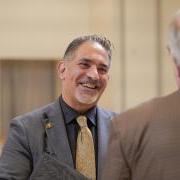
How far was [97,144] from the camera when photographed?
1.57 meters

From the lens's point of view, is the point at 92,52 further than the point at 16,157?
Yes

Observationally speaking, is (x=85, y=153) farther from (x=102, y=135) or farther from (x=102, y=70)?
(x=102, y=70)

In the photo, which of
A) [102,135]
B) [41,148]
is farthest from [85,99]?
[41,148]

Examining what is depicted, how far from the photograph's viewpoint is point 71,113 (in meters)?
1.60

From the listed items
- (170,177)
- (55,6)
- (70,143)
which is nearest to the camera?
(170,177)

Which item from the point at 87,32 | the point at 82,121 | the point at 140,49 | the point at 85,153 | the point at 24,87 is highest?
the point at 87,32

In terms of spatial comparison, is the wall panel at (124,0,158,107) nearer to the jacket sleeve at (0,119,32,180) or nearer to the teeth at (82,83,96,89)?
the teeth at (82,83,96,89)

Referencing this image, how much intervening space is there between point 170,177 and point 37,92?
2.55 m

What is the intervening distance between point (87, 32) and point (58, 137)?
1910mm

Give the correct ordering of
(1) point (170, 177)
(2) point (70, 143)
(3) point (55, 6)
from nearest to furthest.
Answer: (1) point (170, 177) < (2) point (70, 143) < (3) point (55, 6)

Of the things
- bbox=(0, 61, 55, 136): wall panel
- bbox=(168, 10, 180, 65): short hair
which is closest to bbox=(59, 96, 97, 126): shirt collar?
bbox=(168, 10, 180, 65): short hair

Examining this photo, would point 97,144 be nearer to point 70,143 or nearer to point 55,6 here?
point 70,143

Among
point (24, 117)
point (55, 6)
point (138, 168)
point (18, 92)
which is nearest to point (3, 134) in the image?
point (18, 92)

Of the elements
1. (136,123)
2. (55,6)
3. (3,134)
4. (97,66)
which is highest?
(55,6)
